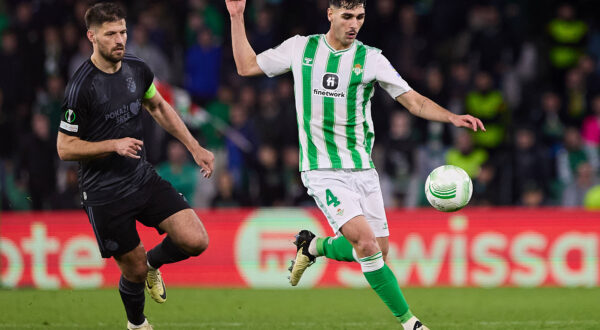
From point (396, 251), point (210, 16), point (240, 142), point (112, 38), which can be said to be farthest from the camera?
point (210, 16)

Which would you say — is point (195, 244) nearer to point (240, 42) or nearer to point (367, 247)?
point (367, 247)

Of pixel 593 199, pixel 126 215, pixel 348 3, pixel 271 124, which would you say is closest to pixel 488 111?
pixel 593 199

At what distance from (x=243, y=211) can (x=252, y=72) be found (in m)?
4.68

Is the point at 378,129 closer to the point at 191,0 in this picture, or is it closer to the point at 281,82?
the point at 281,82

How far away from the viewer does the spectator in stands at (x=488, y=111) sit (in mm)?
13664

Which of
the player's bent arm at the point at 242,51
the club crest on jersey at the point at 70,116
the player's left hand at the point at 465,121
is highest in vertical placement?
the player's bent arm at the point at 242,51

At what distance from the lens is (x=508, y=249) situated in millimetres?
11445

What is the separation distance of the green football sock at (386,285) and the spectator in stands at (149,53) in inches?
309

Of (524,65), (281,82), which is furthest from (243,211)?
(524,65)

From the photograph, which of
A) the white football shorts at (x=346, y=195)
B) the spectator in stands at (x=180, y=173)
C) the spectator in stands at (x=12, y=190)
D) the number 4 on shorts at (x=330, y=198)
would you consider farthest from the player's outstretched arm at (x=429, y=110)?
the spectator in stands at (x=12, y=190)

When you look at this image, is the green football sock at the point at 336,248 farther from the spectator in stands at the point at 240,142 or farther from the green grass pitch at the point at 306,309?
the spectator in stands at the point at 240,142

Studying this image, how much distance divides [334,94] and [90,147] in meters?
1.85

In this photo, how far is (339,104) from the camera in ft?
23.4

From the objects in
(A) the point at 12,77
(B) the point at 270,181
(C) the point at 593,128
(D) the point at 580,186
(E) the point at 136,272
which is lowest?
(D) the point at 580,186
